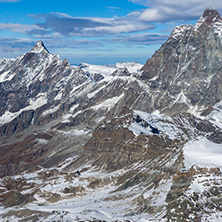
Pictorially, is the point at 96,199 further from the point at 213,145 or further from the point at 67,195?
the point at 213,145

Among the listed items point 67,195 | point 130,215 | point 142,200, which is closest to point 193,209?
point 130,215

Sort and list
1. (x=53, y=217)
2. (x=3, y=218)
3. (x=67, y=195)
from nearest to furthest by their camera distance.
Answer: (x=53, y=217) < (x=3, y=218) < (x=67, y=195)

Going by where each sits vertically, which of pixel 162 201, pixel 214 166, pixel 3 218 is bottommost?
pixel 3 218

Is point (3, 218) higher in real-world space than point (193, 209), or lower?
lower

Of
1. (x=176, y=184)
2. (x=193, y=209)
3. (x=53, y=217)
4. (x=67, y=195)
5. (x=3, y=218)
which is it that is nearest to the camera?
(x=193, y=209)

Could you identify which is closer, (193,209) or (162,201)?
(193,209)

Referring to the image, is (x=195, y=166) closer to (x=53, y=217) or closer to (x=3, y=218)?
(x=53, y=217)

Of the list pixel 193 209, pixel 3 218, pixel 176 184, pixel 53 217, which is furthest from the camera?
pixel 3 218

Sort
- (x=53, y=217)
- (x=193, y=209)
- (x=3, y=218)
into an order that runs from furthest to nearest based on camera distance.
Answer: (x=3, y=218) → (x=53, y=217) → (x=193, y=209)

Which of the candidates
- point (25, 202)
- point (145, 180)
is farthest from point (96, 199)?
point (25, 202)
